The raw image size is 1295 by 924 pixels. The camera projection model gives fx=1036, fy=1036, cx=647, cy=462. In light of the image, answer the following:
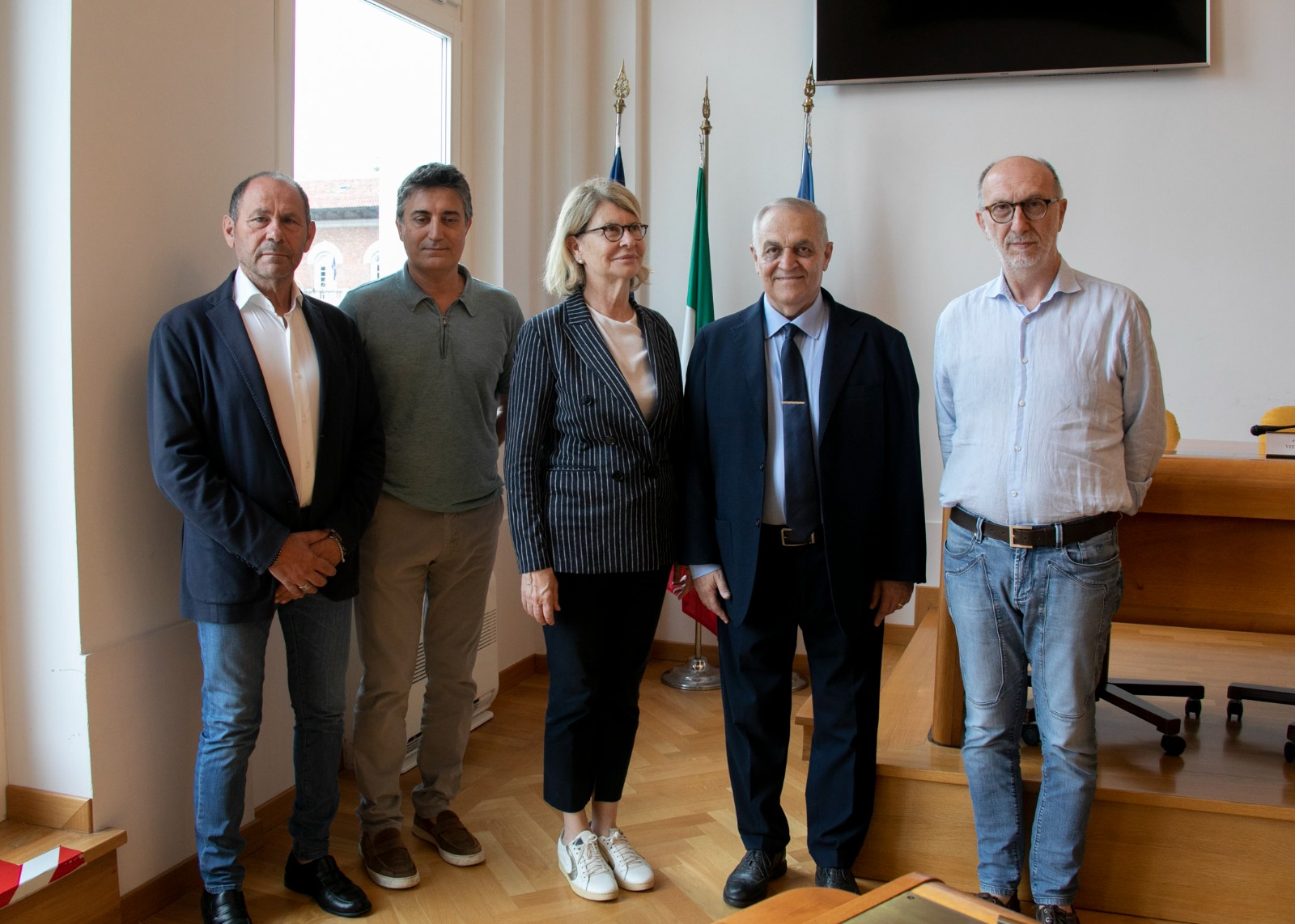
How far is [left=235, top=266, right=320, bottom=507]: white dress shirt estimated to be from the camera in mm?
2217

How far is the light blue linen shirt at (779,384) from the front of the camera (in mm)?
2273

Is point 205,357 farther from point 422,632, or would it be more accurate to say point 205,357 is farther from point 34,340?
point 422,632

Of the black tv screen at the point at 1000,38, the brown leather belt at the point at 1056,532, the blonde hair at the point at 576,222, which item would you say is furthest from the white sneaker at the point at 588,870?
the black tv screen at the point at 1000,38

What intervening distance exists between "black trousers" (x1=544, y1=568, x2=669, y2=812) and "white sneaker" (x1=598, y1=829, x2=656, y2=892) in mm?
149

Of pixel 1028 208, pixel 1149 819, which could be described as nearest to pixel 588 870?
pixel 1149 819

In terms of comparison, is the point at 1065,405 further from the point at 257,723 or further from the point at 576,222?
the point at 257,723

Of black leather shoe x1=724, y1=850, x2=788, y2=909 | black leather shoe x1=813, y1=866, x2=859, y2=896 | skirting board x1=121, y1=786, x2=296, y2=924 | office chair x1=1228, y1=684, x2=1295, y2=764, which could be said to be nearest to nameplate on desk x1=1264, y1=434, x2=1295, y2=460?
office chair x1=1228, y1=684, x2=1295, y2=764

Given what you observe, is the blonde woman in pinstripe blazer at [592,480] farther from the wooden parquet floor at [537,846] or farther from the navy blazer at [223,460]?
the navy blazer at [223,460]

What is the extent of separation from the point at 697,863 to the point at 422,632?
0.96 meters

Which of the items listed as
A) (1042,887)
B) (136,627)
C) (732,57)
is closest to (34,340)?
(136,627)

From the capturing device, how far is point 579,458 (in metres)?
2.29

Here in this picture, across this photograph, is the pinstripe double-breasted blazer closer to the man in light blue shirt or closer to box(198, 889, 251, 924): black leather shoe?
the man in light blue shirt

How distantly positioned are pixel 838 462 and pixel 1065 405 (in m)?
0.47

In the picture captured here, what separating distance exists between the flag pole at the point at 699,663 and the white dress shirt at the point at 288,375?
214cm
